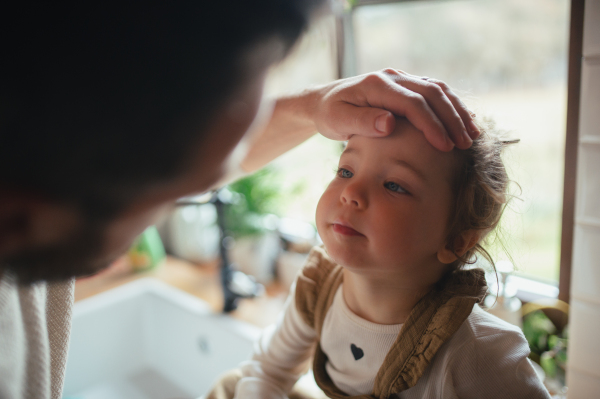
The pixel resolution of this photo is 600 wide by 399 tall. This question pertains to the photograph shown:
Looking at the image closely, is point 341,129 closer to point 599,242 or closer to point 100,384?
point 599,242

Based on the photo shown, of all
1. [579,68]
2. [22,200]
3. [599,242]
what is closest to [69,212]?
[22,200]

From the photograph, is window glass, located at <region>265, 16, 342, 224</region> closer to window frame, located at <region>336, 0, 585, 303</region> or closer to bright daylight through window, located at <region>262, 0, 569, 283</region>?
bright daylight through window, located at <region>262, 0, 569, 283</region>

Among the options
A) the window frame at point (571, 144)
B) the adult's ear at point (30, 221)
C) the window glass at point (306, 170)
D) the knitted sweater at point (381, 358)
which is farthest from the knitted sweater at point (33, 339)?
the window glass at point (306, 170)

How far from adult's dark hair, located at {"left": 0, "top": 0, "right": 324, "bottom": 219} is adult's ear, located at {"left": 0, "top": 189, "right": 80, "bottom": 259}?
0.05ft

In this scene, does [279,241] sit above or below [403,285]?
below

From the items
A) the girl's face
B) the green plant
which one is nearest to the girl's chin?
the girl's face

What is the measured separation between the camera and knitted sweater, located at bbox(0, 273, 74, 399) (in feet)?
1.84

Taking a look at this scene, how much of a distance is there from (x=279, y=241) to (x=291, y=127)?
972mm

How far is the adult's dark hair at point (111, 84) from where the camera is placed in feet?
0.99

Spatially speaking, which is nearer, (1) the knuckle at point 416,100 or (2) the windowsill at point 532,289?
(1) the knuckle at point 416,100

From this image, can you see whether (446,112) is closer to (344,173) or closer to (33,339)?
(344,173)

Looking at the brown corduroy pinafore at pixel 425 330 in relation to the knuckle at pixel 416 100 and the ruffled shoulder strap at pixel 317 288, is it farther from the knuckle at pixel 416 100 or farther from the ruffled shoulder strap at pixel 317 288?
the knuckle at pixel 416 100

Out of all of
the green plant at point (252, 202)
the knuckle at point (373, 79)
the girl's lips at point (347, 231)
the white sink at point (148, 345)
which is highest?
the knuckle at point (373, 79)

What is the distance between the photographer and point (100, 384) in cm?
154
